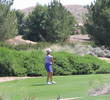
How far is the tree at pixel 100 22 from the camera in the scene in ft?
177

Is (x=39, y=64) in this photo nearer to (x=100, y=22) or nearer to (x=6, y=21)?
(x=6, y=21)

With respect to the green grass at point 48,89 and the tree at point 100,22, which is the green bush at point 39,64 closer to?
the green grass at point 48,89

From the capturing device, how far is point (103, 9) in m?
54.0

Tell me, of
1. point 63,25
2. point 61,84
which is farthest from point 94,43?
point 61,84

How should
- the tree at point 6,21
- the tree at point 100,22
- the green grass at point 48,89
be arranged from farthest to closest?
the tree at point 100,22
the tree at point 6,21
the green grass at point 48,89

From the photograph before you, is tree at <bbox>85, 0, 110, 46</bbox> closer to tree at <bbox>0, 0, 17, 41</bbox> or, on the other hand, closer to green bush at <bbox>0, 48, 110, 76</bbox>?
tree at <bbox>0, 0, 17, 41</bbox>

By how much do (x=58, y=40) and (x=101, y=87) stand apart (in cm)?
4233

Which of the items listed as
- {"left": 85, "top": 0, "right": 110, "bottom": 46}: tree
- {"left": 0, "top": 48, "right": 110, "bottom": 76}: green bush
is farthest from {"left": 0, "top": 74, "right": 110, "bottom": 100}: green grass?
{"left": 85, "top": 0, "right": 110, "bottom": 46}: tree

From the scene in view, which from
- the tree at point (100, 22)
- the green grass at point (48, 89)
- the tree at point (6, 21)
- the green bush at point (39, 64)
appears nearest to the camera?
the green grass at point (48, 89)

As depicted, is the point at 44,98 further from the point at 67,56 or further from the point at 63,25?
the point at 63,25

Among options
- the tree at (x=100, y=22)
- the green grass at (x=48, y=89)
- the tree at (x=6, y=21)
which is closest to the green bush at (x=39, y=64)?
the green grass at (x=48, y=89)

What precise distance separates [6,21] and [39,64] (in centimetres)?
1693

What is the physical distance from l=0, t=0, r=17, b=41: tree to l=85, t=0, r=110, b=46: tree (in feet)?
32.7

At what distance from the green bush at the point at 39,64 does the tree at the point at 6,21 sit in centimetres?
1469
